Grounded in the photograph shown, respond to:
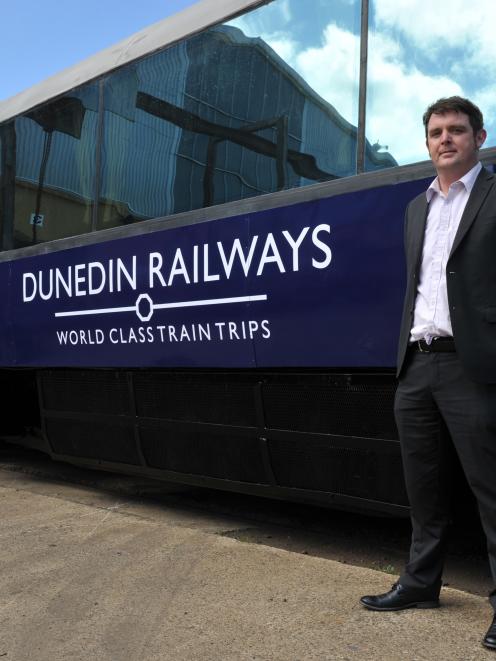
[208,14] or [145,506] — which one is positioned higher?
[208,14]

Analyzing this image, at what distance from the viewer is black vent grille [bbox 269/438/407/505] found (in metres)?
3.41

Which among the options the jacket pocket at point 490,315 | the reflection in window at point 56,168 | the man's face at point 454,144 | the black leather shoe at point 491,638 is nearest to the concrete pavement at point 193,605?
the black leather shoe at point 491,638

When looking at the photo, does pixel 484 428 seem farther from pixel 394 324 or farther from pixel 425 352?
pixel 394 324

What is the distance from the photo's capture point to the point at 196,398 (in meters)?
4.35

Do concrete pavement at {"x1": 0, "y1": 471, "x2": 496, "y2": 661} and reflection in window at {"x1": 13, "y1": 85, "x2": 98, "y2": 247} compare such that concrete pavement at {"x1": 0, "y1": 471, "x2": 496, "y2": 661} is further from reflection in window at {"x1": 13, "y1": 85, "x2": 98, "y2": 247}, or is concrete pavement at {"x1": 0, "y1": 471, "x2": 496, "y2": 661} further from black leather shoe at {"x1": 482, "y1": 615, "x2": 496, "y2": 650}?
reflection in window at {"x1": 13, "y1": 85, "x2": 98, "y2": 247}

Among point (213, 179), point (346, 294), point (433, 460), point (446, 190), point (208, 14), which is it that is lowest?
point (433, 460)

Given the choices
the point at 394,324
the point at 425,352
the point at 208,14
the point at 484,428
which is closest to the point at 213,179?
the point at 208,14

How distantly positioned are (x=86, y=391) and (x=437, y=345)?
2.93 metres

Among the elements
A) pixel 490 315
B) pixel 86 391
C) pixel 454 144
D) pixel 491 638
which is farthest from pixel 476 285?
pixel 86 391

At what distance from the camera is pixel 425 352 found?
2760 mm

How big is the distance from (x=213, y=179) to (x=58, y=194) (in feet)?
4.91

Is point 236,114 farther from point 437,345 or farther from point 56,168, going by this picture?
point 437,345

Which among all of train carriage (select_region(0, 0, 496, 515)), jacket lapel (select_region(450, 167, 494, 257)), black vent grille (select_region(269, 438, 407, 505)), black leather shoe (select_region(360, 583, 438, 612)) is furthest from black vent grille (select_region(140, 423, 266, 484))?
jacket lapel (select_region(450, 167, 494, 257))

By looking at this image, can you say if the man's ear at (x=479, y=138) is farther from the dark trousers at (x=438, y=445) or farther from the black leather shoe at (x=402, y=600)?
the black leather shoe at (x=402, y=600)
